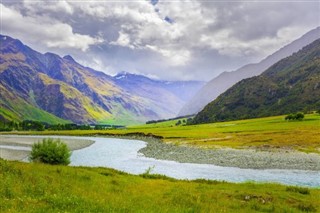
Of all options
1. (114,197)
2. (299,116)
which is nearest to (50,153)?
(114,197)

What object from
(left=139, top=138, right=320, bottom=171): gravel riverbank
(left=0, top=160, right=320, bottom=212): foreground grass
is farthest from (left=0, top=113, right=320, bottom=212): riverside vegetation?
(left=139, top=138, right=320, bottom=171): gravel riverbank

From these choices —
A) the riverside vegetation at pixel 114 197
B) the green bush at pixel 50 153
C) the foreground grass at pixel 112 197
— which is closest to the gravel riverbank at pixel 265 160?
the green bush at pixel 50 153

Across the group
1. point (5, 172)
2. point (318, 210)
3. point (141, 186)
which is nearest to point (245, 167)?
point (141, 186)

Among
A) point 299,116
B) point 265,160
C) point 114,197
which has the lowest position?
point 265,160

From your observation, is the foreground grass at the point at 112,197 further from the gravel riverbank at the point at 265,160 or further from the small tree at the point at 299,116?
the small tree at the point at 299,116

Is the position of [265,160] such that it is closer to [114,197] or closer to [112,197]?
[114,197]

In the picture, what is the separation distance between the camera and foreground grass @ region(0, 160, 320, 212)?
18.4m

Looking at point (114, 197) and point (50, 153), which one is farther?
point (50, 153)

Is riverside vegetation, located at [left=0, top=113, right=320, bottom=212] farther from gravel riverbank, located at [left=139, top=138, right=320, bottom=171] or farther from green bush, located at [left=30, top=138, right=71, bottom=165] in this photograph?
gravel riverbank, located at [left=139, top=138, right=320, bottom=171]

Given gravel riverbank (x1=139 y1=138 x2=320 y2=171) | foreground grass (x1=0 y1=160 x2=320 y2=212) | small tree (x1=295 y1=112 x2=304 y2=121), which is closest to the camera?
foreground grass (x1=0 y1=160 x2=320 y2=212)

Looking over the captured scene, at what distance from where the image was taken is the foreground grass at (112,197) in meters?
18.4

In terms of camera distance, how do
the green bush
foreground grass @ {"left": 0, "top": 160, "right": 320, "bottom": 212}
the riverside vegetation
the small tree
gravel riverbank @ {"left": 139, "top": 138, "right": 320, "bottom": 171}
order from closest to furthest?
1. foreground grass @ {"left": 0, "top": 160, "right": 320, "bottom": 212}
2. the riverside vegetation
3. the green bush
4. gravel riverbank @ {"left": 139, "top": 138, "right": 320, "bottom": 171}
5. the small tree

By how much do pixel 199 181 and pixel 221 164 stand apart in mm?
35656

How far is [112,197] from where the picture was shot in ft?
78.2
